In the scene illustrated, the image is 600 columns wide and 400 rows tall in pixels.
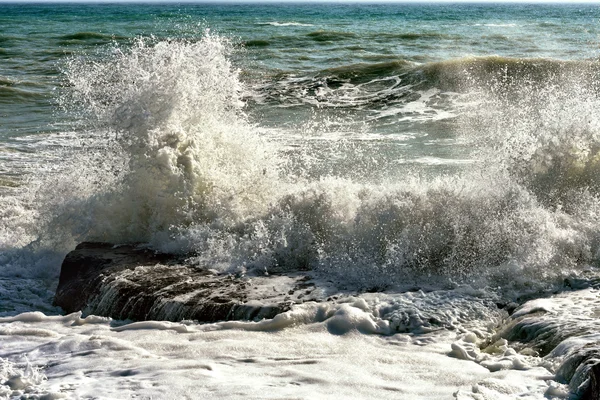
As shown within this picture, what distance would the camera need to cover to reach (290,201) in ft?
20.4

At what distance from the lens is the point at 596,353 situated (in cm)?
364

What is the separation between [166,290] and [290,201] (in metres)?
1.50

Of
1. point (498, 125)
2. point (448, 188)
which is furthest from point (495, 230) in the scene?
point (498, 125)

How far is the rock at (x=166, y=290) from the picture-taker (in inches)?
190

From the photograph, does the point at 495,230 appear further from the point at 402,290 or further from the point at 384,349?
the point at 384,349

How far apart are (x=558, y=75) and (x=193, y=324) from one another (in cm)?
1380

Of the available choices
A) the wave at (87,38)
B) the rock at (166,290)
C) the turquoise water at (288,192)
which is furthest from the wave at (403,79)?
the wave at (87,38)

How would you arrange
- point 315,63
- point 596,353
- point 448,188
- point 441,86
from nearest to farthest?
1. point 596,353
2. point 448,188
3. point 441,86
4. point 315,63

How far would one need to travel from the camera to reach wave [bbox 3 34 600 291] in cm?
537

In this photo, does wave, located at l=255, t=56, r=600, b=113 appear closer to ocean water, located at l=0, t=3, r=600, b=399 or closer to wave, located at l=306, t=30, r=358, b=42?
ocean water, located at l=0, t=3, r=600, b=399

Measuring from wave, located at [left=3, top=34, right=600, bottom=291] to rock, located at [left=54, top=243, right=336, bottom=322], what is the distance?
0.22 metres

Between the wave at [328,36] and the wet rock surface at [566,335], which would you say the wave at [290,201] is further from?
the wave at [328,36]

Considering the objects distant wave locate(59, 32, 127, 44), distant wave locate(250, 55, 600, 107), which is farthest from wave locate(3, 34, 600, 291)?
distant wave locate(59, 32, 127, 44)

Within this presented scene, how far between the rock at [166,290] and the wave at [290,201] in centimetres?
22
